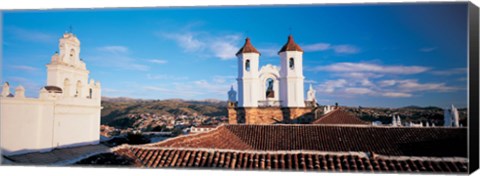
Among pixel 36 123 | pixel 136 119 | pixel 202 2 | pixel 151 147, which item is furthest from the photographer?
pixel 136 119

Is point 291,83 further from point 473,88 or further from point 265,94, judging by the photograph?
point 473,88

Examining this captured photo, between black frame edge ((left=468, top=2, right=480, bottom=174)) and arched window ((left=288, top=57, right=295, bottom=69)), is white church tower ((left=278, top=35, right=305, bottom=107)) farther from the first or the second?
black frame edge ((left=468, top=2, right=480, bottom=174))

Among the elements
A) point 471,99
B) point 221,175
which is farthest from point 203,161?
point 471,99

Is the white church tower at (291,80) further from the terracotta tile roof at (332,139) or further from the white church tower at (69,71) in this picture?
the white church tower at (69,71)

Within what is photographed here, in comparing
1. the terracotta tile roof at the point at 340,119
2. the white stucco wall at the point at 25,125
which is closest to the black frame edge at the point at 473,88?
the terracotta tile roof at the point at 340,119

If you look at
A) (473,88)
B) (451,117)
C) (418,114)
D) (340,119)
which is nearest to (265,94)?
(340,119)

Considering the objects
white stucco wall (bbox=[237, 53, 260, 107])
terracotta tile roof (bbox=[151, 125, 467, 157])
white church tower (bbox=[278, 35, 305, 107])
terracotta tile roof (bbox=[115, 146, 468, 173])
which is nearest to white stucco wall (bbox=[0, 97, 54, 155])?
terracotta tile roof (bbox=[115, 146, 468, 173])

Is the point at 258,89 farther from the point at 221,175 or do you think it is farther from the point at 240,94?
the point at 221,175
